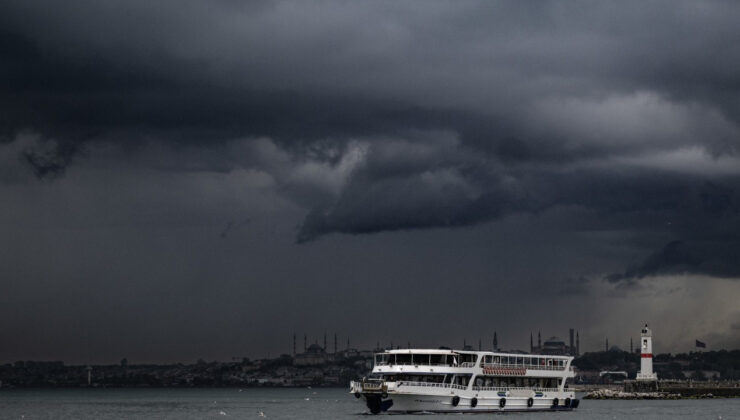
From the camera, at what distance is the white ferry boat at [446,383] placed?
10025 centimetres

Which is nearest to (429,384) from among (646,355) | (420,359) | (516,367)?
(420,359)

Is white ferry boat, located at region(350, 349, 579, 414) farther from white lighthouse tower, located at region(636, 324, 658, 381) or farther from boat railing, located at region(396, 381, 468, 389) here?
white lighthouse tower, located at region(636, 324, 658, 381)

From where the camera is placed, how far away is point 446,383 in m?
103

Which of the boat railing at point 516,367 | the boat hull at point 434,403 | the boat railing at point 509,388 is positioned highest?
the boat railing at point 516,367

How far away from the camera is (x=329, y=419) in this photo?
12531 cm

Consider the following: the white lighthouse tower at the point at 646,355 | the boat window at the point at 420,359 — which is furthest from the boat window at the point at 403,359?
the white lighthouse tower at the point at 646,355

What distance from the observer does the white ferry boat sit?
3947 inches

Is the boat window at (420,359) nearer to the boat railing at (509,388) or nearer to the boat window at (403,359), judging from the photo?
the boat window at (403,359)

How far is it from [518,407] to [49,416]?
234 ft

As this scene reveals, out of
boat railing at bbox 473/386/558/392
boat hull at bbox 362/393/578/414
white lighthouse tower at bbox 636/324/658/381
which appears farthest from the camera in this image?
white lighthouse tower at bbox 636/324/658/381

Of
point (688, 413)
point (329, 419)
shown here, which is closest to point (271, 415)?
point (329, 419)

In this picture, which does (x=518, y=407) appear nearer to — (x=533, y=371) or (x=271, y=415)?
(x=533, y=371)

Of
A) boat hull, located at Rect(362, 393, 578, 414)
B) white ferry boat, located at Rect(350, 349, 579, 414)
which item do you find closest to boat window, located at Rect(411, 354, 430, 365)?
white ferry boat, located at Rect(350, 349, 579, 414)

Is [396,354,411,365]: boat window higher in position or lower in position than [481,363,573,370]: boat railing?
higher
